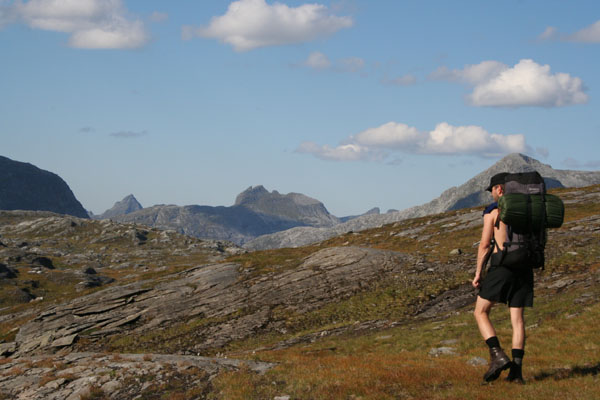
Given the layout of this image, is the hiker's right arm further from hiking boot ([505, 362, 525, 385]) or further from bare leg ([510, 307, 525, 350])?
hiking boot ([505, 362, 525, 385])

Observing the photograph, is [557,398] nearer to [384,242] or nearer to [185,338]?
[185,338]

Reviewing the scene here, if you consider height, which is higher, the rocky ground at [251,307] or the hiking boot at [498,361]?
the hiking boot at [498,361]

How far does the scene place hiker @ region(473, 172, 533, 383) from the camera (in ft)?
37.8

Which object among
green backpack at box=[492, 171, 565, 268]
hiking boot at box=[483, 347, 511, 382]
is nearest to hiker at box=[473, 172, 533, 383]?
hiking boot at box=[483, 347, 511, 382]

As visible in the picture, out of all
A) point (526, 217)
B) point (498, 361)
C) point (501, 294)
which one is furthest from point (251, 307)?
point (526, 217)

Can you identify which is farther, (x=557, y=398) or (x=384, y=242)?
(x=384, y=242)

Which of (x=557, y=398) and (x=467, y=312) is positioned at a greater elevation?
(x=557, y=398)

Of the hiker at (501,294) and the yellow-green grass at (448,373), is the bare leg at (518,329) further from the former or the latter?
the yellow-green grass at (448,373)

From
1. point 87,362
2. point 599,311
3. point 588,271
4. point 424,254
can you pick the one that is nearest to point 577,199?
point 424,254

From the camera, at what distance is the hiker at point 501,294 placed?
37.8 feet

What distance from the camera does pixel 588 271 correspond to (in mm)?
34719

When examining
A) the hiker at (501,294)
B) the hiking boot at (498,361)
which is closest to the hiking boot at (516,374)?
the hiker at (501,294)

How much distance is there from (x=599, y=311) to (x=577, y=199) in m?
61.0

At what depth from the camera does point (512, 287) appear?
38.2 ft
